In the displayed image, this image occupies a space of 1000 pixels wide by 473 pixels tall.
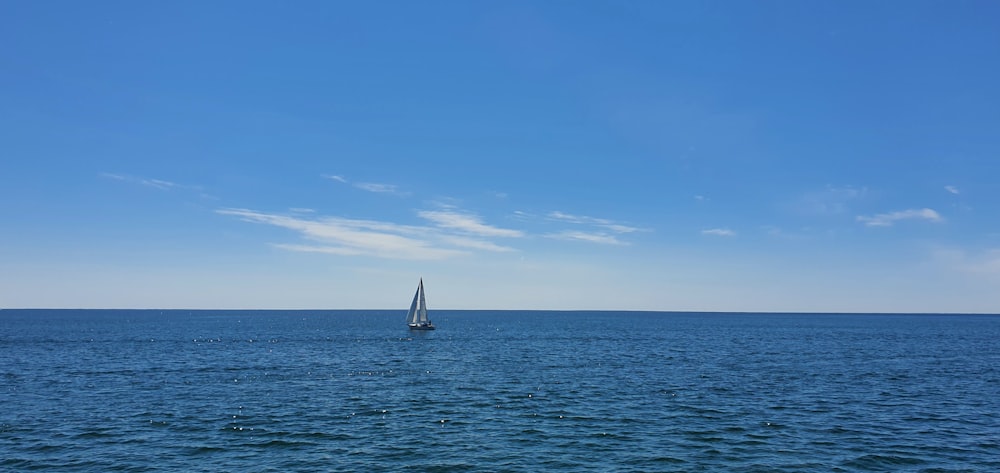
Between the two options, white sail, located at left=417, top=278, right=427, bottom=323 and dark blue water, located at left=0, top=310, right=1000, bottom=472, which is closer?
dark blue water, located at left=0, top=310, right=1000, bottom=472

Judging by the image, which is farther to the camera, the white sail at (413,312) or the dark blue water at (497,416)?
the white sail at (413,312)

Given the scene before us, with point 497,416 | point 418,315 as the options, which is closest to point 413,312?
point 418,315

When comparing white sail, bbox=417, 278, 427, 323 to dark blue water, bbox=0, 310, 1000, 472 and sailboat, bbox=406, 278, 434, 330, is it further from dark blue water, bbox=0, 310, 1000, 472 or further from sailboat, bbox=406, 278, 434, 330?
dark blue water, bbox=0, 310, 1000, 472

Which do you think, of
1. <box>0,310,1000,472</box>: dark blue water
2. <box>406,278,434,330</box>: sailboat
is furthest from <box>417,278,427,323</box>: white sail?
<box>0,310,1000,472</box>: dark blue water

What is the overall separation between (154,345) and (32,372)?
5239cm

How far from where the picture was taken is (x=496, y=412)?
49.5m

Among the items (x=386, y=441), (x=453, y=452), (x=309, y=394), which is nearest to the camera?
(x=453, y=452)

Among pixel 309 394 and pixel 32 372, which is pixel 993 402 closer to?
pixel 309 394

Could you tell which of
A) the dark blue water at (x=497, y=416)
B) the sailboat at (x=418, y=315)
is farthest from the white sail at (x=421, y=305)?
the dark blue water at (x=497, y=416)

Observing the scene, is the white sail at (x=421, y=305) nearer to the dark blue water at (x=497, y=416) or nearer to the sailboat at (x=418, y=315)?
the sailboat at (x=418, y=315)

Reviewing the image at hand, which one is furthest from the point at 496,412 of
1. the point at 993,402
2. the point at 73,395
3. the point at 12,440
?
the point at 993,402

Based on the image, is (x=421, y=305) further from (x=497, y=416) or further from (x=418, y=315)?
(x=497, y=416)

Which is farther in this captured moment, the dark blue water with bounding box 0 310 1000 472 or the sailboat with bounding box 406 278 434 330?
the sailboat with bounding box 406 278 434 330

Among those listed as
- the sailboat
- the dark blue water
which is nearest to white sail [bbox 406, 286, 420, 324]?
the sailboat
